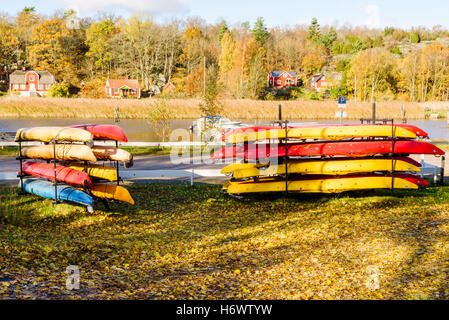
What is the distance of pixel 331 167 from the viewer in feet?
46.1

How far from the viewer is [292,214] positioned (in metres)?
12.7

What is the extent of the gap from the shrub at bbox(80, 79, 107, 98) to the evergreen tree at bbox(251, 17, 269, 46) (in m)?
42.3

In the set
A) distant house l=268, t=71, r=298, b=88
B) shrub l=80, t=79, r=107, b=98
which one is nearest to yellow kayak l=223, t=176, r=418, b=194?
shrub l=80, t=79, r=107, b=98

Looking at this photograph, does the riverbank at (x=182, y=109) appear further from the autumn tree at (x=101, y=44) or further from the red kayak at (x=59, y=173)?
the autumn tree at (x=101, y=44)

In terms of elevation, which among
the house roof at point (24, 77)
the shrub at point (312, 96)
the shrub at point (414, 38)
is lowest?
the shrub at point (312, 96)

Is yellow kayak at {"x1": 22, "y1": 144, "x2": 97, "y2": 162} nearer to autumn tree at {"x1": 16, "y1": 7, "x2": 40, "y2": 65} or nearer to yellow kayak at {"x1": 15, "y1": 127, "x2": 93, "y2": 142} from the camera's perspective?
yellow kayak at {"x1": 15, "y1": 127, "x2": 93, "y2": 142}

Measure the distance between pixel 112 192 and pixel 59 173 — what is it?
1.90 metres

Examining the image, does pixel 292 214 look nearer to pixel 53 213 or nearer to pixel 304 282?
pixel 304 282

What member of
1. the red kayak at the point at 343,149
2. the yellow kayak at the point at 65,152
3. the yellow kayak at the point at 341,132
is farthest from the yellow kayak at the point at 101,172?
the yellow kayak at the point at 341,132

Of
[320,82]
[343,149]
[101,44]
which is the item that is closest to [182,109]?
[343,149]

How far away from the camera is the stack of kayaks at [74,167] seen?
12.9 m

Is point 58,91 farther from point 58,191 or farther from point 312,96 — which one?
point 58,191

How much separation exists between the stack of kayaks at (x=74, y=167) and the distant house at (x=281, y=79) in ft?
275

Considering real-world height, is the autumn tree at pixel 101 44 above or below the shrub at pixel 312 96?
above
